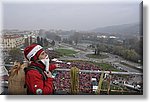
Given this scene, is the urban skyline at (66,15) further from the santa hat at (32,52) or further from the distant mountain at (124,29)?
the santa hat at (32,52)

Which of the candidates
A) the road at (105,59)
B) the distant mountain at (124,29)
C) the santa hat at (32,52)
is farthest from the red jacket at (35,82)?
the distant mountain at (124,29)

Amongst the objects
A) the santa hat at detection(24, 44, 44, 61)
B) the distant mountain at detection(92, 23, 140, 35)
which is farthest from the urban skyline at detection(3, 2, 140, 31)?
the santa hat at detection(24, 44, 44, 61)

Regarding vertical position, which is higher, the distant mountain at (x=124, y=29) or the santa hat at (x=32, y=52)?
the distant mountain at (x=124, y=29)

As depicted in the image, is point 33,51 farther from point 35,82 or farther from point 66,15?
point 66,15

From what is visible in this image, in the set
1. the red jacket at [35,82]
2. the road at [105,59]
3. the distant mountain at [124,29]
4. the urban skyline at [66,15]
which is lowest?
the red jacket at [35,82]

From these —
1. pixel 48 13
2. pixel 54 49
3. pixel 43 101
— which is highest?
pixel 48 13

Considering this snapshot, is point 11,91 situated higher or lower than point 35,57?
lower

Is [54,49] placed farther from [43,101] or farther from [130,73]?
[130,73]

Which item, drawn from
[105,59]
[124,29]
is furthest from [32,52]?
[124,29]

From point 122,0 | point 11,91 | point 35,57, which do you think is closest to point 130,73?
point 122,0
